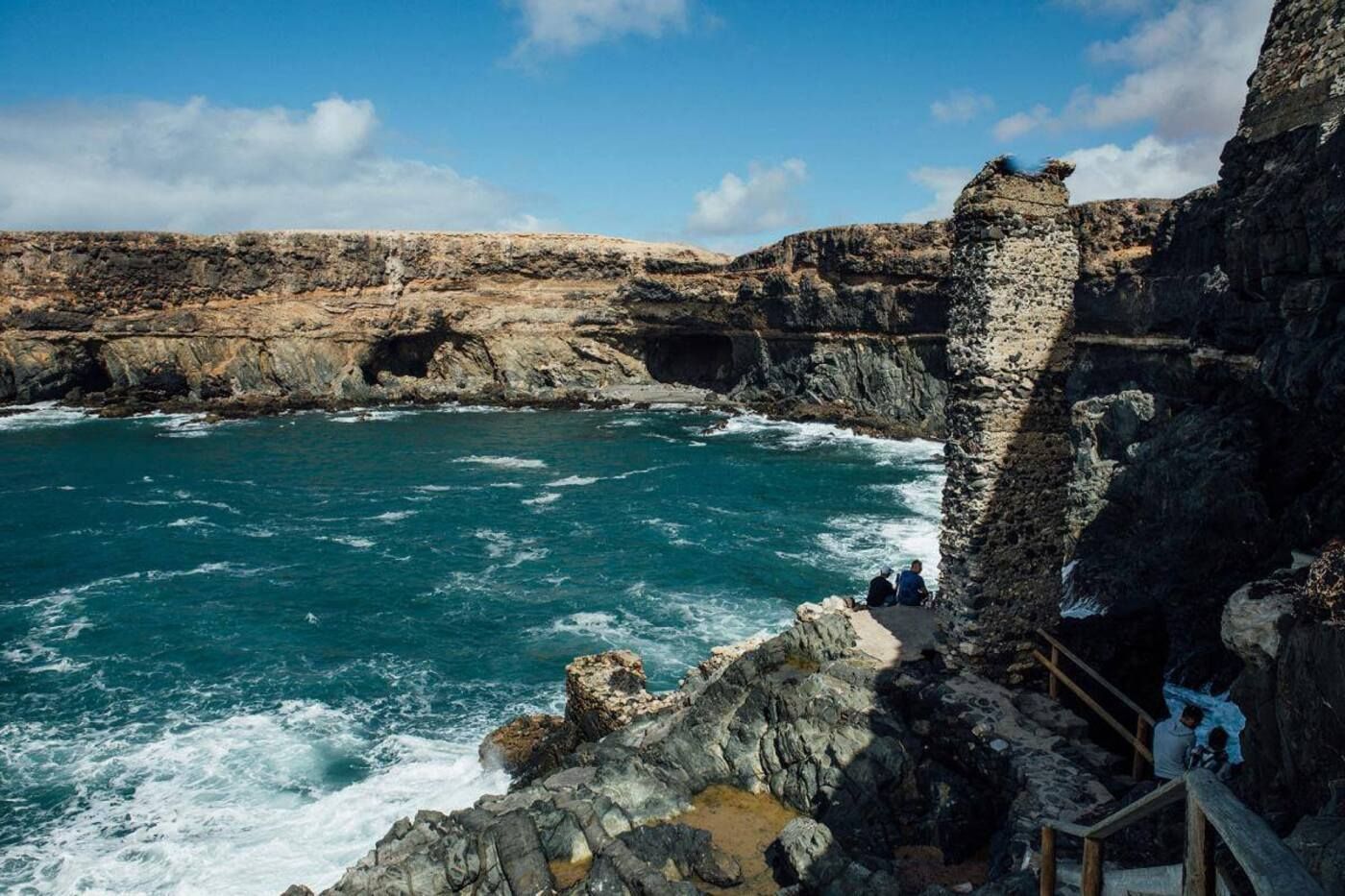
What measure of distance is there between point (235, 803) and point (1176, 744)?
1507 cm

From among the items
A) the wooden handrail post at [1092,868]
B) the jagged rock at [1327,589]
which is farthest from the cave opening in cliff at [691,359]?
the wooden handrail post at [1092,868]

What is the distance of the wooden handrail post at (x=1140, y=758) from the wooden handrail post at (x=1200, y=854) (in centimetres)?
705

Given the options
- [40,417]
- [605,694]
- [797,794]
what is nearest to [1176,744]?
[797,794]

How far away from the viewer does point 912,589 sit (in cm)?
1564

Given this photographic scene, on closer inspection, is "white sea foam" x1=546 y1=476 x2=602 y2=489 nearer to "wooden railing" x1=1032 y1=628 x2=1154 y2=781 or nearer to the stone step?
"wooden railing" x1=1032 y1=628 x2=1154 y2=781

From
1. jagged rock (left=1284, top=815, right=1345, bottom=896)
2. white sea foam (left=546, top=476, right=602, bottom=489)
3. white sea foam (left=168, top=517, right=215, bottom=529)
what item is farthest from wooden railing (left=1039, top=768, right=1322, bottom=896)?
white sea foam (left=546, top=476, right=602, bottom=489)

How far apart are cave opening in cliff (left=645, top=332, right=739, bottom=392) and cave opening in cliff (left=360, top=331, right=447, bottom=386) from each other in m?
17.8

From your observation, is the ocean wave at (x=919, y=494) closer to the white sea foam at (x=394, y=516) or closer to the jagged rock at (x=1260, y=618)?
the white sea foam at (x=394, y=516)

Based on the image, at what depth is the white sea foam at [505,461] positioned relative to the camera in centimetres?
4700

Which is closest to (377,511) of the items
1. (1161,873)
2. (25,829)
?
(25,829)

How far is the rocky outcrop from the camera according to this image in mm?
10109

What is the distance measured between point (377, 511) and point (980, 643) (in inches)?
1166

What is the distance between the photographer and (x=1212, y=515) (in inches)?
729

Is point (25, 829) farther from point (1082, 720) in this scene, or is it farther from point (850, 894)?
point (1082, 720)
